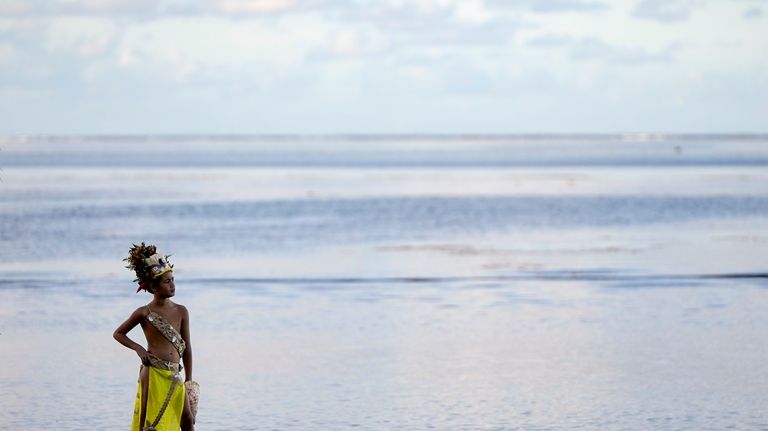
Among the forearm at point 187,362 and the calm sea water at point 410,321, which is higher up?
the calm sea water at point 410,321

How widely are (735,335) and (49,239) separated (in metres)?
19.7

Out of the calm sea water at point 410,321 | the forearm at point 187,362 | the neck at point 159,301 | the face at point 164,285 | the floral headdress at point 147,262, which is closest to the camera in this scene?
the floral headdress at point 147,262

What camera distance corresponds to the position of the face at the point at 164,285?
8391mm

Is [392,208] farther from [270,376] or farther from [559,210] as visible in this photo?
[270,376]

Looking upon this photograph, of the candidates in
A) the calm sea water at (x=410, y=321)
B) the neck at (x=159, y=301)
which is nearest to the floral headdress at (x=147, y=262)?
the neck at (x=159, y=301)

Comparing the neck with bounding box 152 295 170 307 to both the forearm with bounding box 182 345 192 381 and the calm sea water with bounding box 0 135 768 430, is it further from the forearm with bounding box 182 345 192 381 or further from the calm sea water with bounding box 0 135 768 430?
the calm sea water with bounding box 0 135 768 430

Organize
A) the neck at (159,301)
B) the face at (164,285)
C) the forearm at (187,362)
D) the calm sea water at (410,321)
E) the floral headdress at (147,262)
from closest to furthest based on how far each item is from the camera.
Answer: the floral headdress at (147,262) < the face at (164,285) < the neck at (159,301) < the forearm at (187,362) < the calm sea water at (410,321)

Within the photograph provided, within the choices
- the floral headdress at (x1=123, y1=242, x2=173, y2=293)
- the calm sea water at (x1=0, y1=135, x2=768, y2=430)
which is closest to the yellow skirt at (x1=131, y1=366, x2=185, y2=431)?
the floral headdress at (x1=123, y1=242, x2=173, y2=293)

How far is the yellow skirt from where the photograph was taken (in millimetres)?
8422

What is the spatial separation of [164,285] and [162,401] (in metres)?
0.69

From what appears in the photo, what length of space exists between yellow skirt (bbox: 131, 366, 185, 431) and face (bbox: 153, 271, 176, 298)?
45 centimetres

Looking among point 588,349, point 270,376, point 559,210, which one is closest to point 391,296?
point 588,349

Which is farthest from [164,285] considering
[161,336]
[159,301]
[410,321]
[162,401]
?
[410,321]

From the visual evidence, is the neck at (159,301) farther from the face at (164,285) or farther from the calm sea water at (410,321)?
the calm sea water at (410,321)
